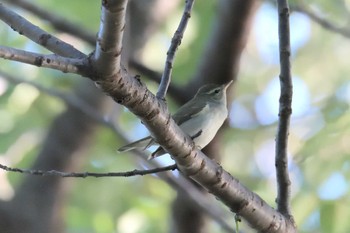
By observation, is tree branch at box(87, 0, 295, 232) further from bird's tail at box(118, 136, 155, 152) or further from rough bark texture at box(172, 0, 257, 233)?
rough bark texture at box(172, 0, 257, 233)

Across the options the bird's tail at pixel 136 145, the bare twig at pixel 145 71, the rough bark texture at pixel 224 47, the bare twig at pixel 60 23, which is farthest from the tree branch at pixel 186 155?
the bare twig at pixel 60 23

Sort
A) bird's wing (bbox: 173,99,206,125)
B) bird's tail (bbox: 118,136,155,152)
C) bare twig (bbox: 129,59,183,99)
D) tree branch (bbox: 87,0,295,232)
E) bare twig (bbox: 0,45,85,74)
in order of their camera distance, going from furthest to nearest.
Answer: bare twig (bbox: 129,59,183,99)
bird's wing (bbox: 173,99,206,125)
bird's tail (bbox: 118,136,155,152)
tree branch (bbox: 87,0,295,232)
bare twig (bbox: 0,45,85,74)

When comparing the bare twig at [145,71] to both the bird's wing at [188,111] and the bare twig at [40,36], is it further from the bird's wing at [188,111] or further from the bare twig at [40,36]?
the bare twig at [40,36]

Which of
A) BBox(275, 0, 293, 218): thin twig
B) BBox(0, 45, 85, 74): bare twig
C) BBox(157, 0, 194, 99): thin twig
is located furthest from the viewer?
BBox(275, 0, 293, 218): thin twig

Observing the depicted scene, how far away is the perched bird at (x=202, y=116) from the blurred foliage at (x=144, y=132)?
336 mm

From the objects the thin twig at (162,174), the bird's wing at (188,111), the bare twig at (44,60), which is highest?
the bird's wing at (188,111)

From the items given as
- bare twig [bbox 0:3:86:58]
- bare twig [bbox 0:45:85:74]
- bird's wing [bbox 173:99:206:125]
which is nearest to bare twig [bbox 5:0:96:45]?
bird's wing [bbox 173:99:206:125]

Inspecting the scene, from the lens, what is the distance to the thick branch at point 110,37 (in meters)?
1.59

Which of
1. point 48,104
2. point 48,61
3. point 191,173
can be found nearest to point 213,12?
point 48,104

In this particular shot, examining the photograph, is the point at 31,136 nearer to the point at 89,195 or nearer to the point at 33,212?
the point at 89,195

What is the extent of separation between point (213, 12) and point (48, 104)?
1.32 m

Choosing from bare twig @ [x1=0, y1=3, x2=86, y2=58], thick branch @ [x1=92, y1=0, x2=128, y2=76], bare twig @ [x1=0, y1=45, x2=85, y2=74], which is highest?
bare twig @ [x1=0, y1=3, x2=86, y2=58]

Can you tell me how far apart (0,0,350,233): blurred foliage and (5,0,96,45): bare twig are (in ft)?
1.50

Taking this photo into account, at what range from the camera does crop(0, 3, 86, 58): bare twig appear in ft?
6.01
